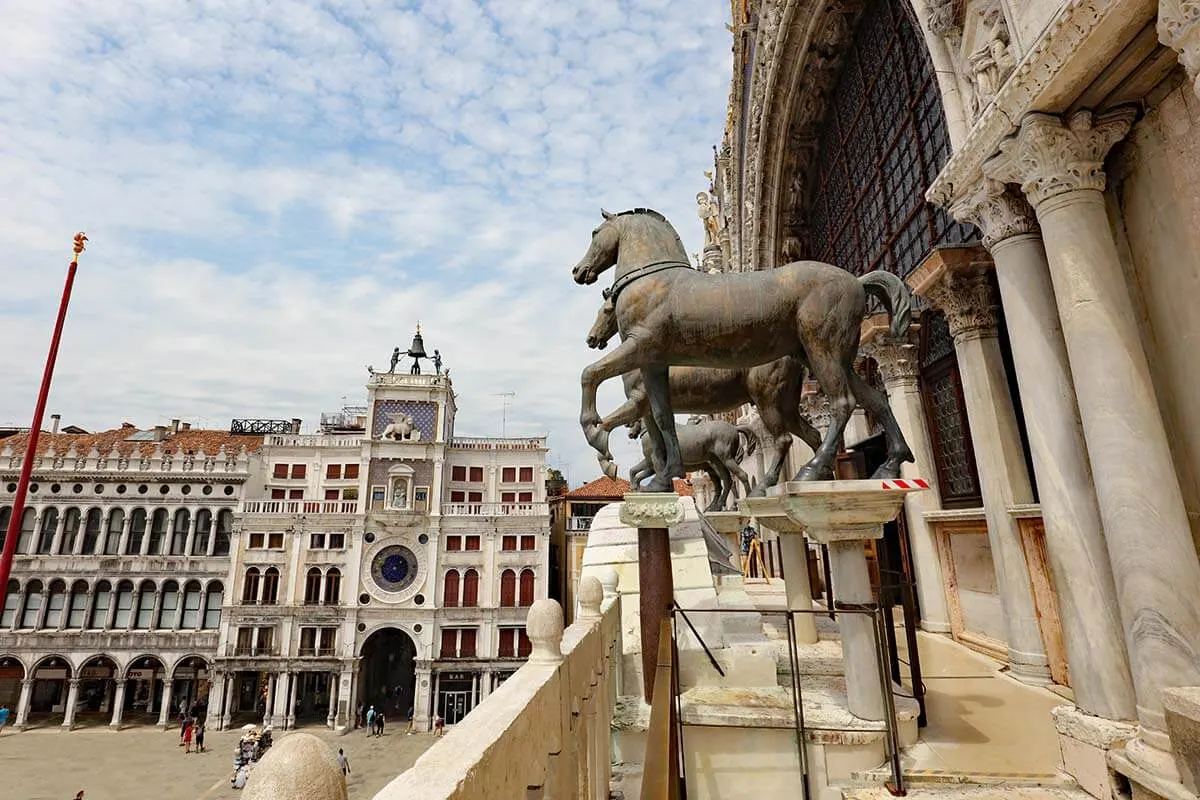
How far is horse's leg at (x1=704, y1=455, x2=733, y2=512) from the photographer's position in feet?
28.8

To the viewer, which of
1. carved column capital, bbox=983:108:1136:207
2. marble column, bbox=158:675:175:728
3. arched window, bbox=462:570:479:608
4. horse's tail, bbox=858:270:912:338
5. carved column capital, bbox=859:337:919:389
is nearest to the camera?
carved column capital, bbox=983:108:1136:207

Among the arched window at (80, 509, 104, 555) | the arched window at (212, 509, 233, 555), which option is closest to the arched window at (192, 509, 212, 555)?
the arched window at (212, 509, 233, 555)

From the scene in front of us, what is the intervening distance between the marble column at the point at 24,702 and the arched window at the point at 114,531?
725 cm

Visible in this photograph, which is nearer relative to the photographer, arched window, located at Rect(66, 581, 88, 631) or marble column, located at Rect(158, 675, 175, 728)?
marble column, located at Rect(158, 675, 175, 728)

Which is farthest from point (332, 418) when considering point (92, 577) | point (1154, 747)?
point (1154, 747)

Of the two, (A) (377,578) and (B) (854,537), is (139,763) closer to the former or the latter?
(A) (377,578)

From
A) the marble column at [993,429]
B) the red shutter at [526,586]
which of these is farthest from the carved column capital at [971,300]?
the red shutter at [526,586]

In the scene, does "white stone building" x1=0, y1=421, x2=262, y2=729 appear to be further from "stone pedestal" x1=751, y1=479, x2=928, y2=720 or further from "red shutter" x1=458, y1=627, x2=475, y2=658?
"stone pedestal" x1=751, y1=479, x2=928, y2=720

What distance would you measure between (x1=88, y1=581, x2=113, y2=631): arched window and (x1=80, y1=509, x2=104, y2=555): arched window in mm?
2121

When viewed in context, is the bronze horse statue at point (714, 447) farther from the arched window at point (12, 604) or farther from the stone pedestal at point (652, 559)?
the arched window at point (12, 604)

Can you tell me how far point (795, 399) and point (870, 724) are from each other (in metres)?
2.99

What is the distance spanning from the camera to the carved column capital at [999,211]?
432 centimetres

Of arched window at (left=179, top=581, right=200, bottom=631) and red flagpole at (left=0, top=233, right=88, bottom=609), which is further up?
red flagpole at (left=0, top=233, right=88, bottom=609)

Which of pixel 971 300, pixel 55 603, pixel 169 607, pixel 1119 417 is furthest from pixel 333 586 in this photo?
pixel 1119 417
